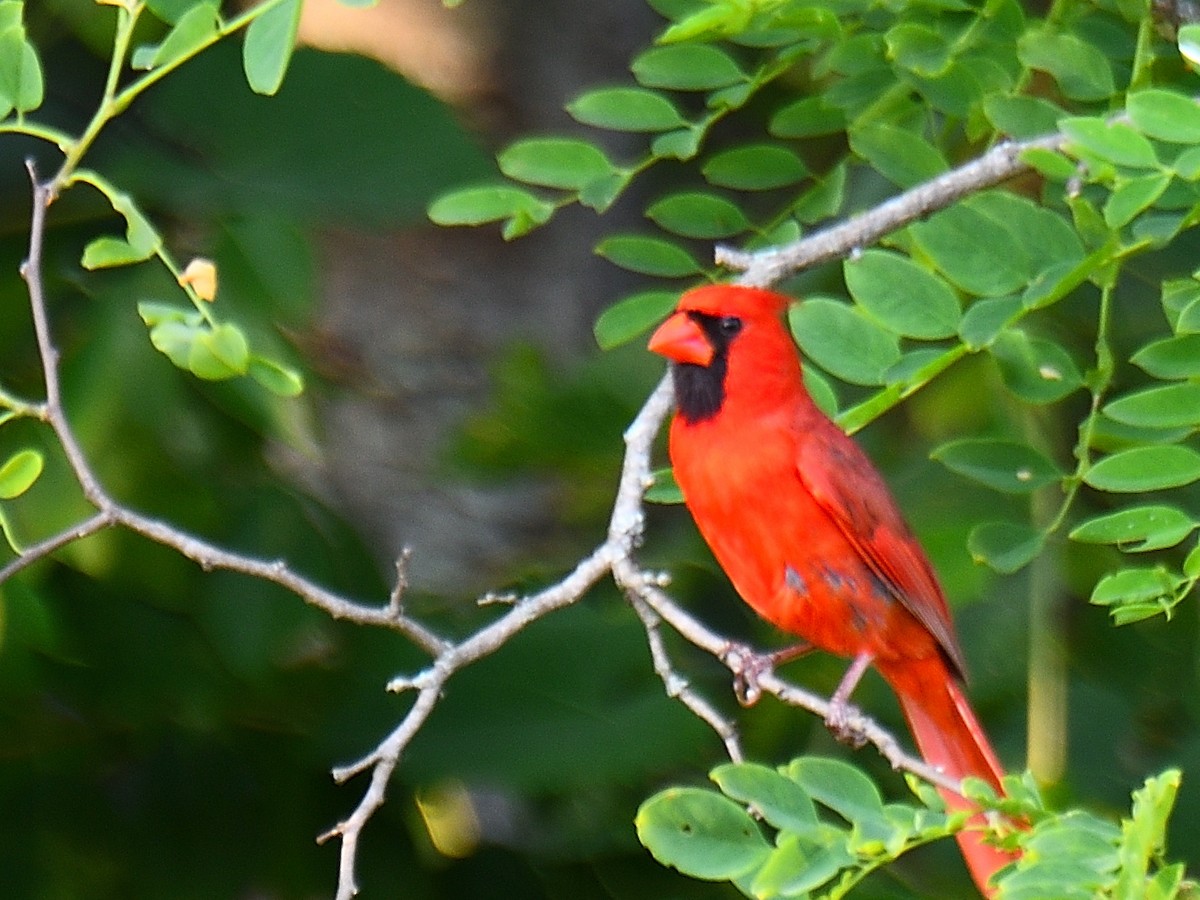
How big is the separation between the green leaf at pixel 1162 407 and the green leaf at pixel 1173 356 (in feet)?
0.09

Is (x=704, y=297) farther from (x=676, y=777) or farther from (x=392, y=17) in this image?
(x=392, y=17)

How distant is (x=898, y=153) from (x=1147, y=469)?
0.70 m

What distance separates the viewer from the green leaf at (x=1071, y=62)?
2420mm

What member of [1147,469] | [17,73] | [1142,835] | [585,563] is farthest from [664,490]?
[1142,835]

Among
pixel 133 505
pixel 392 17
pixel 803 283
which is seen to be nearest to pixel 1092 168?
pixel 803 283

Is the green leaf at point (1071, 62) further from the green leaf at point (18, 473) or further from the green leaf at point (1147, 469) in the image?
the green leaf at point (18, 473)

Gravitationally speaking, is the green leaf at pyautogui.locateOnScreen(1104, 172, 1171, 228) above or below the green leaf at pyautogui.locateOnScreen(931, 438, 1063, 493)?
above

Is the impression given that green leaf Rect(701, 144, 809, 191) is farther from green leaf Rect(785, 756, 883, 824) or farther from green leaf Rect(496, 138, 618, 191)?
green leaf Rect(785, 756, 883, 824)

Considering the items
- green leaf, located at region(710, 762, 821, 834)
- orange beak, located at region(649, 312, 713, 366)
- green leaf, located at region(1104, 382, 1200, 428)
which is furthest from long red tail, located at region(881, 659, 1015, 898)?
green leaf, located at region(710, 762, 821, 834)

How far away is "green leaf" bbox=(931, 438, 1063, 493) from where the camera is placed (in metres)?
2.36

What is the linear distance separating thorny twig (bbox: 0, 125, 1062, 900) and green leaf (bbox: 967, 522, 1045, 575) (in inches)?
11.6

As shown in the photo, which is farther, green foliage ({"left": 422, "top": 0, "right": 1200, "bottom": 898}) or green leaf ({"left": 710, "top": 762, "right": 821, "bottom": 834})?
green foliage ({"left": 422, "top": 0, "right": 1200, "bottom": 898})

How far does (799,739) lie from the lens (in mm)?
3096

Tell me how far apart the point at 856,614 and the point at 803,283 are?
0.75 metres
